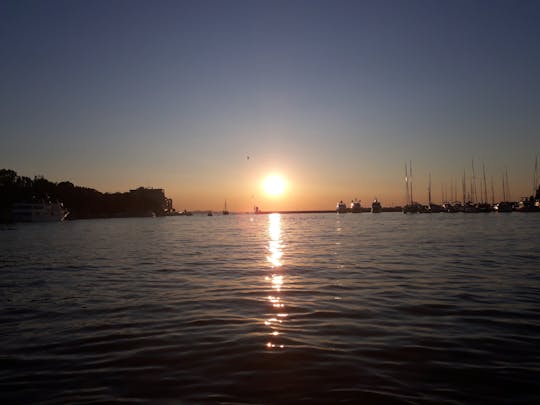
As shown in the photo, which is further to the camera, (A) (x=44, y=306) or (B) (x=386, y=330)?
(A) (x=44, y=306)

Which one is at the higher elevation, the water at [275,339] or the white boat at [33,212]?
the white boat at [33,212]

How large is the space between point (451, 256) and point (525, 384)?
22.7m

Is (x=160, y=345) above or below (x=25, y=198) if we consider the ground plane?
below

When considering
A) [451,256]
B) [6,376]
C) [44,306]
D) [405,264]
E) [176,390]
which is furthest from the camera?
[451,256]

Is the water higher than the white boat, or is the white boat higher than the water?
the white boat

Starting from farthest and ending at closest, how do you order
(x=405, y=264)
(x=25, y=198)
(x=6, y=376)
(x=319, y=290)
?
(x=25, y=198) < (x=405, y=264) < (x=319, y=290) < (x=6, y=376)

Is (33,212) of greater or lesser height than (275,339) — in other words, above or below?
above

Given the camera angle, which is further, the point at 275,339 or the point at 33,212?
the point at 33,212

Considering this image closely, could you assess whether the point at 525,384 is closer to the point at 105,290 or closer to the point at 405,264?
the point at 105,290

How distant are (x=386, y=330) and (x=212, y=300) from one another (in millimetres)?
6774

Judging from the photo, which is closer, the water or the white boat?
the water

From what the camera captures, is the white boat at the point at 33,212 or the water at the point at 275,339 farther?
the white boat at the point at 33,212

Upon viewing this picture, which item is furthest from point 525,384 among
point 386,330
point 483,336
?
point 386,330

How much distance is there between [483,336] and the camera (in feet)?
32.3
